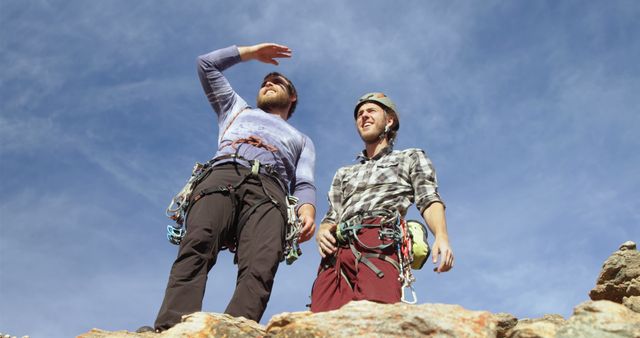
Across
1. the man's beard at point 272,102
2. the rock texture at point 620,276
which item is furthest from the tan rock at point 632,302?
the man's beard at point 272,102

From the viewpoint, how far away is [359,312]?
4.07 metres

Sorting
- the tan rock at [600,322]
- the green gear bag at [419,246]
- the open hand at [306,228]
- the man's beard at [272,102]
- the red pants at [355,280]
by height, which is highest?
the man's beard at [272,102]

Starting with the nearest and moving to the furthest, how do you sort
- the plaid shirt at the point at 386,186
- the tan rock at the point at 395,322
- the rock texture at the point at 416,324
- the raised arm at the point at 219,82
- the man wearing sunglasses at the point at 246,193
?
the rock texture at the point at 416,324 → the tan rock at the point at 395,322 → the man wearing sunglasses at the point at 246,193 → the plaid shirt at the point at 386,186 → the raised arm at the point at 219,82

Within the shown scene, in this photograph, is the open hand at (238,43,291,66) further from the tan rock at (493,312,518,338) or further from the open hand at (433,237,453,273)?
the tan rock at (493,312,518,338)

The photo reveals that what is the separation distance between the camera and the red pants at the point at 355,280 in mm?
5973

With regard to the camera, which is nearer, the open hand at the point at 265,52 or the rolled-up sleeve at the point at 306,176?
the rolled-up sleeve at the point at 306,176

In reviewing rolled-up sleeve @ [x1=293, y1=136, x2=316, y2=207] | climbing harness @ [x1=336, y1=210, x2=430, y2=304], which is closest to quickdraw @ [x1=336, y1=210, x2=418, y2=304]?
climbing harness @ [x1=336, y1=210, x2=430, y2=304]

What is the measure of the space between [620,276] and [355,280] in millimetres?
4534

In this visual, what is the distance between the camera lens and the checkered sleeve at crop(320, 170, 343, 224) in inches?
281

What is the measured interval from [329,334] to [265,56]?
5.47m

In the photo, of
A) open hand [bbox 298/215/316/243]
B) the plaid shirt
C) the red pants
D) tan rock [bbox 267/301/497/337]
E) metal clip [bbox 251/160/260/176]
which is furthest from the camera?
open hand [bbox 298/215/316/243]

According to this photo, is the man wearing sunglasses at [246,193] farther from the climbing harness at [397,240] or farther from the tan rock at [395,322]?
the tan rock at [395,322]

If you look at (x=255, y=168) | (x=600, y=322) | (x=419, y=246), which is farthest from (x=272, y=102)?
(x=600, y=322)

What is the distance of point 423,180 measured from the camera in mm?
6770
